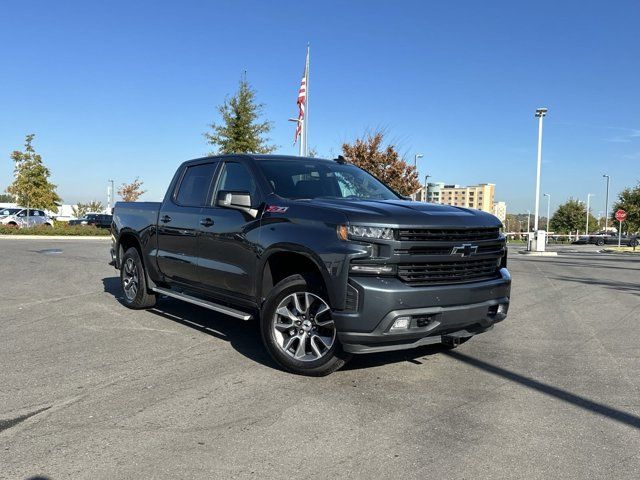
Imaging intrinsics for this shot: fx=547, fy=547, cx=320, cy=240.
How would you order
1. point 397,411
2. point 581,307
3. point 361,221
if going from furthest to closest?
point 581,307 < point 361,221 < point 397,411

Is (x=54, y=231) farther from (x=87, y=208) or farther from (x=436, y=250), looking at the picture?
(x=87, y=208)

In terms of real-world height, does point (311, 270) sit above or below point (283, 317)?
above

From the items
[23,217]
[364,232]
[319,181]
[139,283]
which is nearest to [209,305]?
[319,181]

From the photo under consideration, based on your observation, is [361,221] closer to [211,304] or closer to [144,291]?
[211,304]

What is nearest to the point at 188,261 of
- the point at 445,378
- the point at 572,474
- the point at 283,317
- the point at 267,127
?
the point at 283,317

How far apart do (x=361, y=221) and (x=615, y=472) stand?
2263 millimetres

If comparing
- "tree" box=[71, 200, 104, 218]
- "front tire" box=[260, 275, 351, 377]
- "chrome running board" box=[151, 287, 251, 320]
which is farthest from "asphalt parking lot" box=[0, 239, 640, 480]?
"tree" box=[71, 200, 104, 218]

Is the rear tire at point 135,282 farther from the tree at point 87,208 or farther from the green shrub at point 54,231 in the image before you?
the tree at point 87,208

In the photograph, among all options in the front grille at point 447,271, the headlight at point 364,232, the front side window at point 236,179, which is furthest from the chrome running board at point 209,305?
the front grille at point 447,271

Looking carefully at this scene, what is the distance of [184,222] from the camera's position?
6.18 meters

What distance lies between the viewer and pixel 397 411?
3.87 m

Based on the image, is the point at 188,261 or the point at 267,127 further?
the point at 267,127

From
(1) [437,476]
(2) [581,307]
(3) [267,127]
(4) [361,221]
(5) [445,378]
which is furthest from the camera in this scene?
(3) [267,127]

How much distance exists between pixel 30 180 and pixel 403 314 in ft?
138
